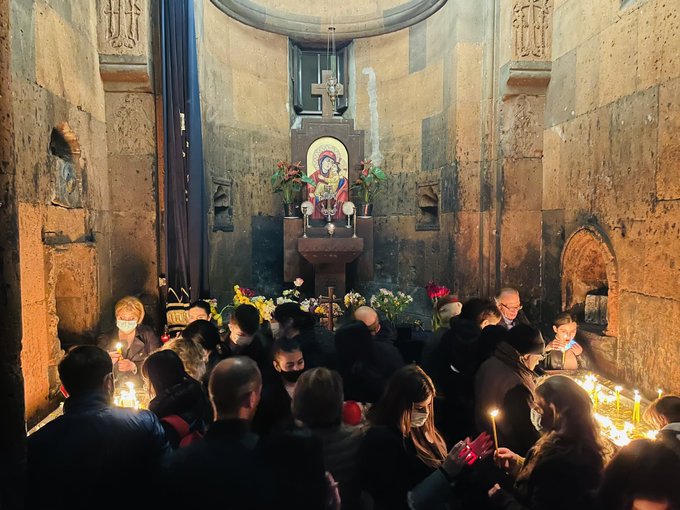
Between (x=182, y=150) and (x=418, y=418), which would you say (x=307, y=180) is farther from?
(x=418, y=418)

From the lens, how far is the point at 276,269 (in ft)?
31.7

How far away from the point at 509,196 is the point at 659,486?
5757 mm

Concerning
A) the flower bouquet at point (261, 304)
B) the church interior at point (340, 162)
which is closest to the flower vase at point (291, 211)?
the church interior at point (340, 162)

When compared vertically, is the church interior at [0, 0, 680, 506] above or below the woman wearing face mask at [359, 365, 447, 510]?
above

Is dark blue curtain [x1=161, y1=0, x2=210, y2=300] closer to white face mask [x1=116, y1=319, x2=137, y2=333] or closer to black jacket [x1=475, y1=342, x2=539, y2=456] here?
white face mask [x1=116, y1=319, x2=137, y2=333]

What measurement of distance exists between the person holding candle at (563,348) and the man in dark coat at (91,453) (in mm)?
3657

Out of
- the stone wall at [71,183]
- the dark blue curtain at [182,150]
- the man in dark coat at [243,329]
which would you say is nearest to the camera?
the man in dark coat at [243,329]

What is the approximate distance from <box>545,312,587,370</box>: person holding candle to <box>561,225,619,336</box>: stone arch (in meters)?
0.85

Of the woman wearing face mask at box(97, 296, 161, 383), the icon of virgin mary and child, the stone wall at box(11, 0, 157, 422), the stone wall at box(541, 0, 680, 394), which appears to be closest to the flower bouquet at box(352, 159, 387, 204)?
the icon of virgin mary and child

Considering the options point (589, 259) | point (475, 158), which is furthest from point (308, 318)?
point (475, 158)

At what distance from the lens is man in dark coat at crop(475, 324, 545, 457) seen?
242 centimetres

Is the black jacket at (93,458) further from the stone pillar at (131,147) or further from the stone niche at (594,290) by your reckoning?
the stone niche at (594,290)

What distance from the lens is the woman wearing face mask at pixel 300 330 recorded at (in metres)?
3.15

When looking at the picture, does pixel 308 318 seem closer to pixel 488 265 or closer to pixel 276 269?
pixel 488 265
